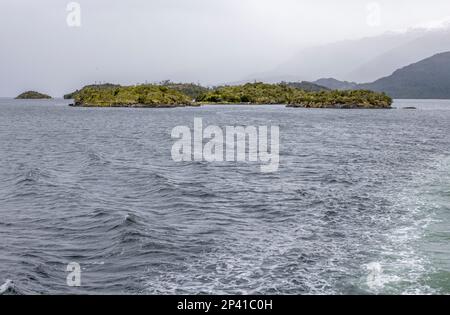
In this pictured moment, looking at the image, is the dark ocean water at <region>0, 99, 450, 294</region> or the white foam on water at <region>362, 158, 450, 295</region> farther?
the dark ocean water at <region>0, 99, 450, 294</region>

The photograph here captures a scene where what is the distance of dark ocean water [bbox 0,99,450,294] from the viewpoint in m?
18.0

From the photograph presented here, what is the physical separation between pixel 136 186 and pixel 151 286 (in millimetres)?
21036

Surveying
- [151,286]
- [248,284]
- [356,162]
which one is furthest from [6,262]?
[356,162]

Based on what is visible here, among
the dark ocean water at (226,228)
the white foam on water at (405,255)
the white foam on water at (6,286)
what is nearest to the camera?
the white foam on water at (6,286)

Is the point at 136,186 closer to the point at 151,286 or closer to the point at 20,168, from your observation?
the point at 20,168

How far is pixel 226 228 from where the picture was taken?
25.5 m

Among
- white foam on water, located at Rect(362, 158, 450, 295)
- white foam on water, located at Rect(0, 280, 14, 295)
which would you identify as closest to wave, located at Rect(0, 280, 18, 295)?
white foam on water, located at Rect(0, 280, 14, 295)

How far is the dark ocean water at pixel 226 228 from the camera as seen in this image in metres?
18.0

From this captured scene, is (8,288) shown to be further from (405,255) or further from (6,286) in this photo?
(405,255)

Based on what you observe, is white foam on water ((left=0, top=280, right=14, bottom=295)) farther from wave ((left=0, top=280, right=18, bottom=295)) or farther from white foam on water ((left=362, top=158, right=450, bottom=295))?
white foam on water ((left=362, top=158, right=450, bottom=295))

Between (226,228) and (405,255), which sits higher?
(226,228)

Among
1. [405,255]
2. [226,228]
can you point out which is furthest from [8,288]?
[405,255]

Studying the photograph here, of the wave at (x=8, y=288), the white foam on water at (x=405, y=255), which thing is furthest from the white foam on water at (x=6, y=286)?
the white foam on water at (x=405, y=255)

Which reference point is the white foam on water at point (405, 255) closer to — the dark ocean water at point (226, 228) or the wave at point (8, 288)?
the dark ocean water at point (226, 228)
